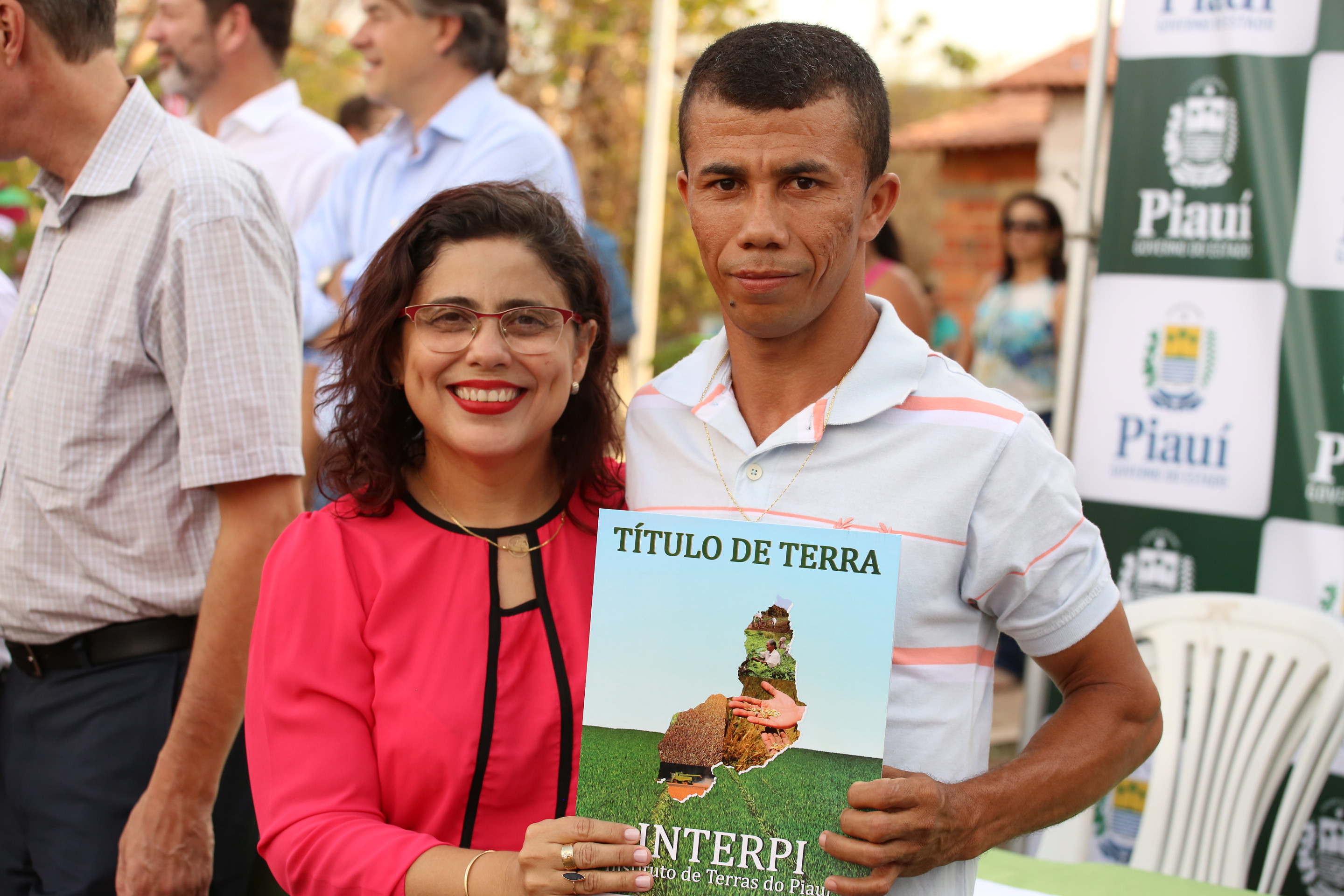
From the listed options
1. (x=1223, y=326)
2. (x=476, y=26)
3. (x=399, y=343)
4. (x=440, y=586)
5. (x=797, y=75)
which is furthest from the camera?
(x=476, y=26)

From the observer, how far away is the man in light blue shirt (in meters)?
3.65

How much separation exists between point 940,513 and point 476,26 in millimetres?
2873

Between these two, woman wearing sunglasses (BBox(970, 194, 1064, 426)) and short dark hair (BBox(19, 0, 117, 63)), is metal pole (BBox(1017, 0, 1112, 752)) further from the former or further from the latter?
short dark hair (BBox(19, 0, 117, 63))

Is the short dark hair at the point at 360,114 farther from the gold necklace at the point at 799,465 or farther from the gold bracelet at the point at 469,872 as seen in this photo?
the gold bracelet at the point at 469,872

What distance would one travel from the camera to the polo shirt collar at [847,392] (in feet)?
5.35

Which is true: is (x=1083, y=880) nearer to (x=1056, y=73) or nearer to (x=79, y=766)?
(x=79, y=766)

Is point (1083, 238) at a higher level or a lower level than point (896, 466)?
higher

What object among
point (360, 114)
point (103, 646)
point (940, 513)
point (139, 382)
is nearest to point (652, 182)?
point (360, 114)

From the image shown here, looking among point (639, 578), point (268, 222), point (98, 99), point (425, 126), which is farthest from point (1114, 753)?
point (425, 126)

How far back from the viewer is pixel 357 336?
195 cm

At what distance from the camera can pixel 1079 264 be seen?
3.87 metres

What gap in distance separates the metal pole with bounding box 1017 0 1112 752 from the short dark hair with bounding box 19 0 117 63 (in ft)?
9.41

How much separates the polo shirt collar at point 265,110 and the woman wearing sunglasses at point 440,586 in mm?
2428

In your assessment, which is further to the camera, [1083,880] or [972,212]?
[972,212]
